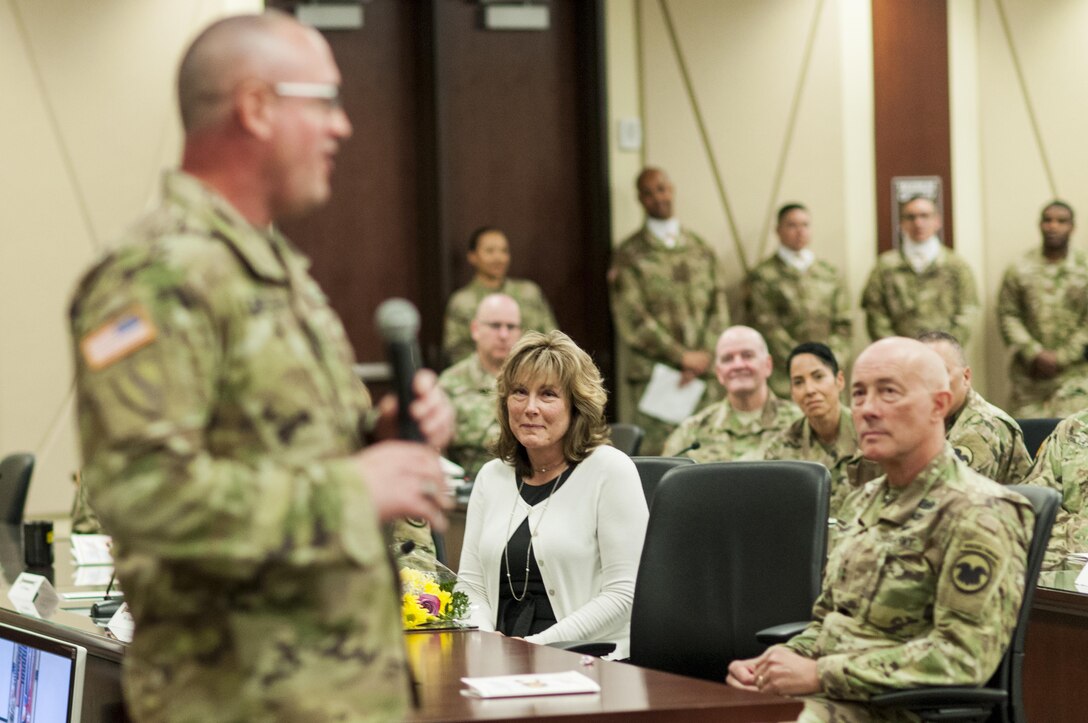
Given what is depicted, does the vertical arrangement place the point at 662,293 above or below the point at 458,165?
below

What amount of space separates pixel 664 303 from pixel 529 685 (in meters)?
6.06

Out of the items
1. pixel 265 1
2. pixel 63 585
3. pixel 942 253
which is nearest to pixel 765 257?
pixel 942 253

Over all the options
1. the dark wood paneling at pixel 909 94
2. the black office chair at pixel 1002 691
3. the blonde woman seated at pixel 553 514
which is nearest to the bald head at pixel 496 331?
the blonde woman seated at pixel 553 514

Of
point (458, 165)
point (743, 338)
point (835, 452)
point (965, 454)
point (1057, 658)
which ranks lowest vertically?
point (1057, 658)

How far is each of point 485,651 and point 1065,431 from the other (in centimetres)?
222

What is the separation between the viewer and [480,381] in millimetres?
6656

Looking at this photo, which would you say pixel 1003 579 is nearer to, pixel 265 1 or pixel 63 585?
pixel 63 585

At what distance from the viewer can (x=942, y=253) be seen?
28.7 feet

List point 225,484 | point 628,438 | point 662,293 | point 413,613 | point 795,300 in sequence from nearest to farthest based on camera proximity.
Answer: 1. point 225,484
2. point 413,613
3. point 628,438
4. point 662,293
5. point 795,300

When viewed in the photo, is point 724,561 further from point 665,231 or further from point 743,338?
point 665,231

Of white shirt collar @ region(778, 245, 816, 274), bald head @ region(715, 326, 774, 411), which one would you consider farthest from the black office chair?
white shirt collar @ region(778, 245, 816, 274)

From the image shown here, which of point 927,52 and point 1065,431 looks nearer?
point 1065,431

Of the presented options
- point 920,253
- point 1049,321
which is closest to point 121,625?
point 920,253

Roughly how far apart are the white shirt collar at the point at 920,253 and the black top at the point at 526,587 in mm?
5400
